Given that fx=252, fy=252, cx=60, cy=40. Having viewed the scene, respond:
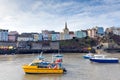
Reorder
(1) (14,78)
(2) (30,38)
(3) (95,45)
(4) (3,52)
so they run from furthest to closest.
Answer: (2) (30,38)
(3) (95,45)
(4) (3,52)
(1) (14,78)

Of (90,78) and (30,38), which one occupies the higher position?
(30,38)

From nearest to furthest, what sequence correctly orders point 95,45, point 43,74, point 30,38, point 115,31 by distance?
point 43,74 → point 95,45 → point 30,38 → point 115,31

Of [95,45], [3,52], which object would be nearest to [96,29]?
[95,45]

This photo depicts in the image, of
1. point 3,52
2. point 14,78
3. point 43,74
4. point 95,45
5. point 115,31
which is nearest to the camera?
point 14,78

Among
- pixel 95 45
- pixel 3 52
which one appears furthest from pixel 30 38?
pixel 3 52

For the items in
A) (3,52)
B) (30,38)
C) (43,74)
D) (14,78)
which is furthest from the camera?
(30,38)

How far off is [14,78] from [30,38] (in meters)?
114

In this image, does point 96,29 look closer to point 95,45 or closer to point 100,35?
point 100,35

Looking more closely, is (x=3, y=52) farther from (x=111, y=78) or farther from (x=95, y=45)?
(x=111, y=78)

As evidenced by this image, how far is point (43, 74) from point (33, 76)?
5.40 ft

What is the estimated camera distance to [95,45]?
5064 inches

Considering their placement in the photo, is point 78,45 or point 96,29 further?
point 96,29

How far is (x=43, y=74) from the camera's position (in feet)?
111

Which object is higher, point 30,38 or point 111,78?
point 30,38
